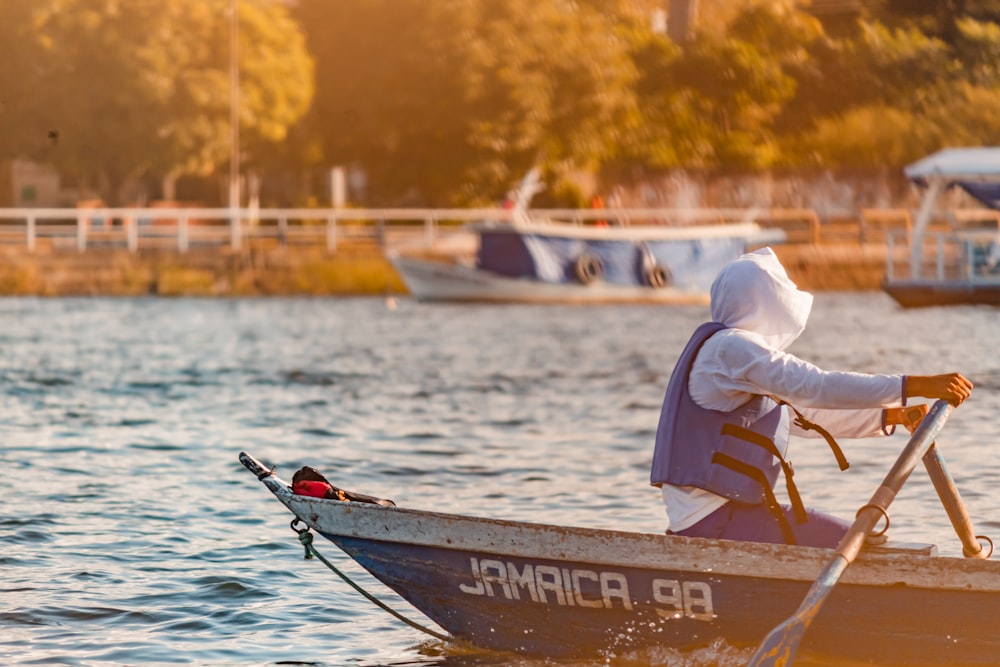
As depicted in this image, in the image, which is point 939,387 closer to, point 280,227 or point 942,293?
point 942,293

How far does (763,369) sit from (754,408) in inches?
11.0

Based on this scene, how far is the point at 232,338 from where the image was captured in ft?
99.6

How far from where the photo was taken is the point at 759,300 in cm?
674

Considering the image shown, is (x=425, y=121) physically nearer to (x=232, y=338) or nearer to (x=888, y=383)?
(x=232, y=338)

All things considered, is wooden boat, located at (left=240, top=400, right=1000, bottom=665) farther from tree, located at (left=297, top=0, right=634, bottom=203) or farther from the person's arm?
tree, located at (left=297, top=0, right=634, bottom=203)

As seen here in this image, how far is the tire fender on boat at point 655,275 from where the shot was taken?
39.8 metres

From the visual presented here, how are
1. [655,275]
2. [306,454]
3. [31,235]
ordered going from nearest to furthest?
[306,454] < [655,275] < [31,235]

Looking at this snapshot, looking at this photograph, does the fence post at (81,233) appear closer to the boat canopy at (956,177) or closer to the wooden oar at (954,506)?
the boat canopy at (956,177)

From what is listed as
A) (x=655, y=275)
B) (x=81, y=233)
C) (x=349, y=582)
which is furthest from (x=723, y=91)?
(x=349, y=582)

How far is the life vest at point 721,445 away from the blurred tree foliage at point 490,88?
136 ft

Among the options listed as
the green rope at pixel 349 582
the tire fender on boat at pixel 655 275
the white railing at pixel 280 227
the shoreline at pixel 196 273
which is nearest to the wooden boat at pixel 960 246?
the tire fender on boat at pixel 655 275

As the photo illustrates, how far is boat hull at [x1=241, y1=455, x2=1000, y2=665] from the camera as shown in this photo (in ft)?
22.3

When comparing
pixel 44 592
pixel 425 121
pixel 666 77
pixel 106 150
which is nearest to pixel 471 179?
pixel 425 121

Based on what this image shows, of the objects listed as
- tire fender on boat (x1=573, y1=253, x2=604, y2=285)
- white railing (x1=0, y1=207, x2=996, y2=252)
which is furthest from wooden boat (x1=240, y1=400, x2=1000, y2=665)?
white railing (x1=0, y1=207, x2=996, y2=252)
